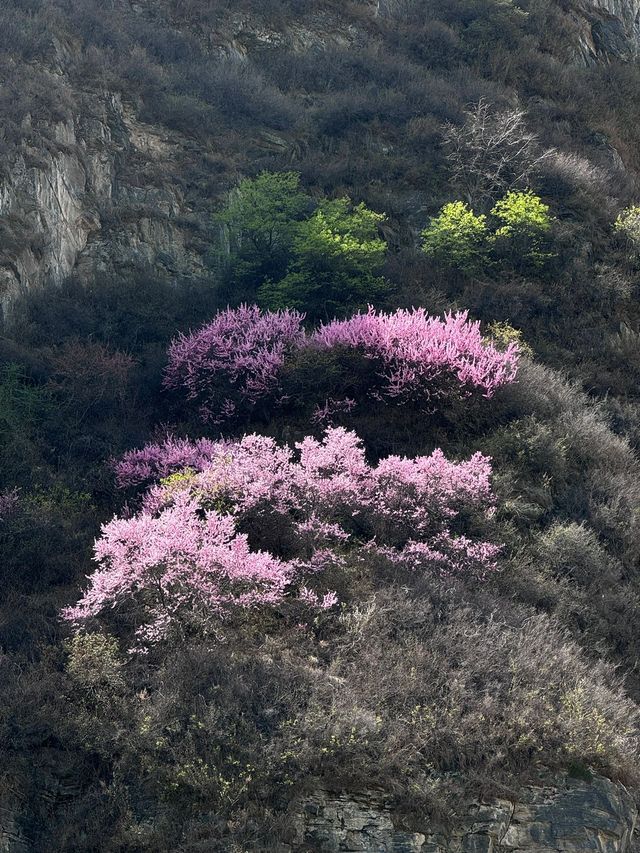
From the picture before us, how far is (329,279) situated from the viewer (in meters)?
17.5

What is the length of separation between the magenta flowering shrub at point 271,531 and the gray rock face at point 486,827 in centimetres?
218

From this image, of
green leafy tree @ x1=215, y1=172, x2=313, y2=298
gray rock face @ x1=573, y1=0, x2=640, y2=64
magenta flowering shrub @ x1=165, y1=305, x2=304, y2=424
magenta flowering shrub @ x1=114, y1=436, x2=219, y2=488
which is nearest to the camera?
magenta flowering shrub @ x1=114, y1=436, x2=219, y2=488

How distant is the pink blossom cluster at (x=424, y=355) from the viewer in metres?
13.7

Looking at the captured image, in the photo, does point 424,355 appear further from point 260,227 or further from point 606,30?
point 606,30

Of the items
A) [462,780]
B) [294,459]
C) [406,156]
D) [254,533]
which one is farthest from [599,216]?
[462,780]

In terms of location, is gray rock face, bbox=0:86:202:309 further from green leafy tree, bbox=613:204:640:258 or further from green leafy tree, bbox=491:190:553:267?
green leafy tree, bbox=613:204:640:258

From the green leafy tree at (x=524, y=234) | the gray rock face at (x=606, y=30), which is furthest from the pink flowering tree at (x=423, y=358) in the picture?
the gray rock face at (x=606, y=30)

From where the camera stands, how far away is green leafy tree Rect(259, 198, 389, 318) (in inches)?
679

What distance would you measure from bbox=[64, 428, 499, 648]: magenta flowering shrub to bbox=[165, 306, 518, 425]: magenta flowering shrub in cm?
163

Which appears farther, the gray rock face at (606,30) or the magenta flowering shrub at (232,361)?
the gray rock face at (606,30)

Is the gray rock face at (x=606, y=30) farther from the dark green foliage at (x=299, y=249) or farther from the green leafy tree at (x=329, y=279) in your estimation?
the green leafy tree at (x=329, y=279)

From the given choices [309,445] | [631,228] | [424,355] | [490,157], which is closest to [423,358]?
[424,355]

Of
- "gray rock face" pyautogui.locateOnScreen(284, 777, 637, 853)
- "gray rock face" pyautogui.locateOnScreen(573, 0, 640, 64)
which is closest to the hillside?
"gray rock face" pyautogui.locateOnScreen(284, 777, 637, 853)

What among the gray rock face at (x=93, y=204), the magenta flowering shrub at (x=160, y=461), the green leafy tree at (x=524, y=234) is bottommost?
the gray rock face at (x=93, y=204)
